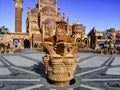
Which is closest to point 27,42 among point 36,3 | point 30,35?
point 30,35

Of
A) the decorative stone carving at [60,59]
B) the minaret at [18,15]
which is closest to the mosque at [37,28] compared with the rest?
the minaret at [18,15]

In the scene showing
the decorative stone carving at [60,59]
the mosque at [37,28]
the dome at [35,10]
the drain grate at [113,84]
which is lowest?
the drain grate at [113,84]

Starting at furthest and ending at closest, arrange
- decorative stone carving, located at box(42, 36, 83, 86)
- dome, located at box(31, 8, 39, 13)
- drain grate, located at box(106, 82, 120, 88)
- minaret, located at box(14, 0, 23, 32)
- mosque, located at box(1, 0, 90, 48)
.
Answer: dome, located at box(31, 8, 39, 13)
minaret, located at box(14, 0, 23, 32)
mosque, located at box(1, 0, 90, 48)
decorative stone carving, located at box(42, 36, 83, 86)
drain grate, located at box(106, 82, 120, 88)

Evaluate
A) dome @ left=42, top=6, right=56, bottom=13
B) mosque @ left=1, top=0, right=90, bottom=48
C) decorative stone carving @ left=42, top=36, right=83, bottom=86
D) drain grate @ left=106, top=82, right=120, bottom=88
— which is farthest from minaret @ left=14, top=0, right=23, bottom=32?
drain grate @ left=106, top=82, right=120, bottom=88

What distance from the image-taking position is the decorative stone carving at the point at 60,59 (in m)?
8.99

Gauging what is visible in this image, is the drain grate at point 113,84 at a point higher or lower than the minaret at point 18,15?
lower

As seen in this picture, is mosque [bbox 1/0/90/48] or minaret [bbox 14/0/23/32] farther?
minaret [bbox 14/0/23/32]

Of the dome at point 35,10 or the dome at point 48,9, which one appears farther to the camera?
the dome at point 35,10

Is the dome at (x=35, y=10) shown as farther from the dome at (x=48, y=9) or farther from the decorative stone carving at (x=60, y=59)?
the decorative stone carving at (x=60, y=59)

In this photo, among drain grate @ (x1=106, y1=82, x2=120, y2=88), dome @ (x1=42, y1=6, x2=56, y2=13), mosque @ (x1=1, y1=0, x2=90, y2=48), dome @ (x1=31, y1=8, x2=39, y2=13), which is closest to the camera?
drain grate @ (x1=106, y1=82, x2=120, y2=88)

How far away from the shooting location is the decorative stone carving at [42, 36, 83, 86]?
899cm

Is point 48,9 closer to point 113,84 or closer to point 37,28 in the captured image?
point 37,28

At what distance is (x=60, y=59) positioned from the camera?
356 inches

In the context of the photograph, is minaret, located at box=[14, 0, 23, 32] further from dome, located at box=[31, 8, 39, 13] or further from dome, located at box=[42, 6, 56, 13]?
dome, located at box=[42, 6, 56, 13]
